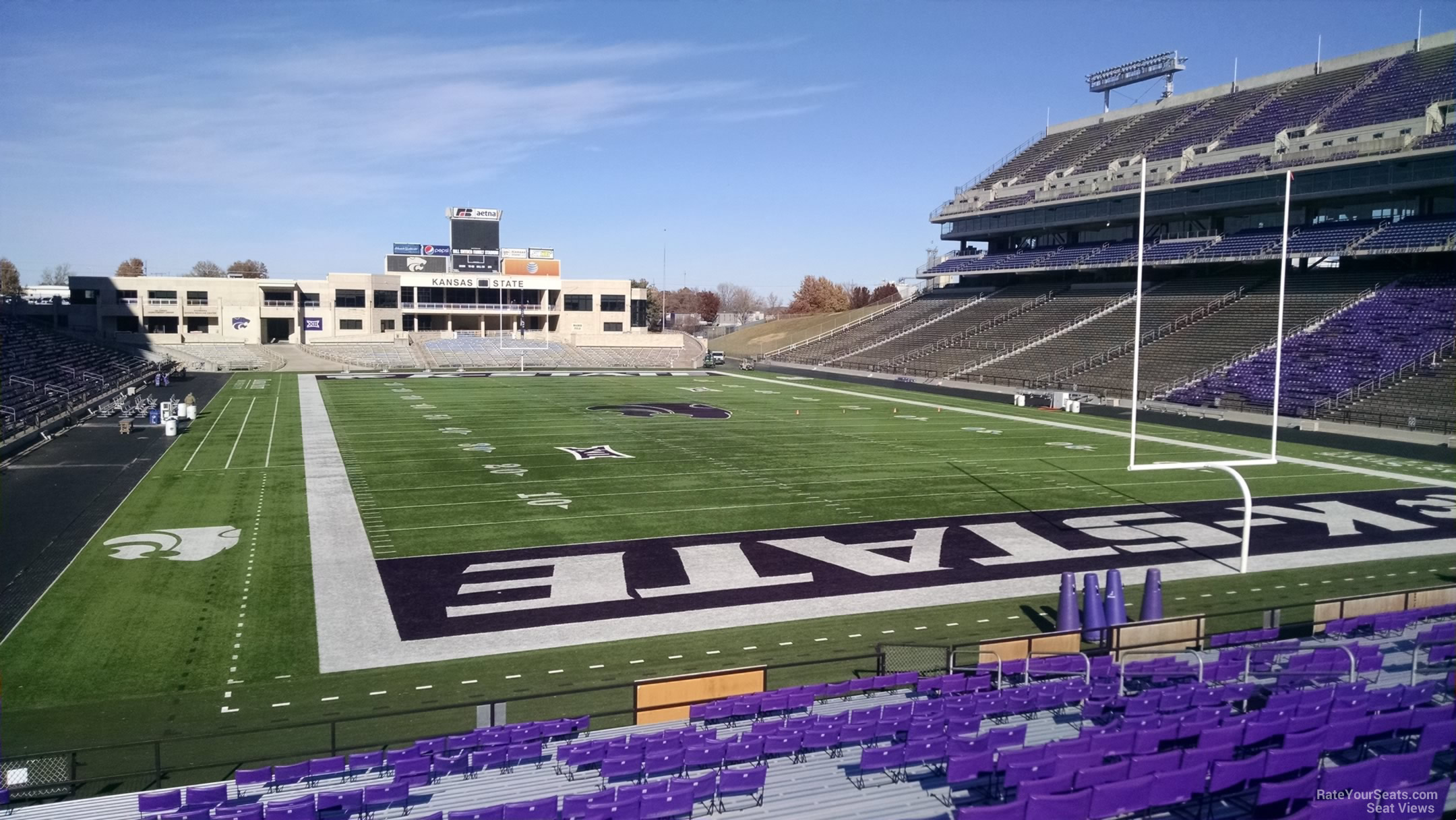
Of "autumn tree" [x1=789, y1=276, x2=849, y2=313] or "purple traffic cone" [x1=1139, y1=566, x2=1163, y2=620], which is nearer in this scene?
"purple traffic cone" [x1=1139, y1=566, x2=1163, y2=620]

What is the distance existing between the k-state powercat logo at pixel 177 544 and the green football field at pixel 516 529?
0.11 meters

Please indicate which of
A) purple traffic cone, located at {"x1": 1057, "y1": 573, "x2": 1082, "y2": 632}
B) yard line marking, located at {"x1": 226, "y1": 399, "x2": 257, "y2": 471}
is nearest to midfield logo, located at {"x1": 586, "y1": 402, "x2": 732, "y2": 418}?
yard line marking, located at {"x1": 226, "y1": 399, "x2": 257, "y2": 471}

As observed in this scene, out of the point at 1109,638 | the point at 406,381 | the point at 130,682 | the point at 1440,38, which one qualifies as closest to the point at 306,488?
the point at 130,682

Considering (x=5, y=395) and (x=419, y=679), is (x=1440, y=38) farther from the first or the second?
(x=5, y=395)

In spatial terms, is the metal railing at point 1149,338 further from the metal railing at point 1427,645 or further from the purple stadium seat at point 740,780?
the purple stadium seat at point 740,780

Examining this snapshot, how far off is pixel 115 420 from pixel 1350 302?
188 feet

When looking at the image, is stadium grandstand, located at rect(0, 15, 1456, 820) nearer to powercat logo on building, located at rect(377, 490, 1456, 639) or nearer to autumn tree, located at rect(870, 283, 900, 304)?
powercat logo on building, located at rect(377, 490, 1456, 639)

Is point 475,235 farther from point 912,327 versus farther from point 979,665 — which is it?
point 979,665

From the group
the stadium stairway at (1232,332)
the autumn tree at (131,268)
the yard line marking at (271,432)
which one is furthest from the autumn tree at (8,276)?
the stadium stairway at (1232,332)

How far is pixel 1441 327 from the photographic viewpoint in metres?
40.5

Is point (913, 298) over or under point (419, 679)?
over

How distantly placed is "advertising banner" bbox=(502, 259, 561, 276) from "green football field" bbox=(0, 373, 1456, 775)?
145ft

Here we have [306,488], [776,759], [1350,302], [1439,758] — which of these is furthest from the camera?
[1350,302]

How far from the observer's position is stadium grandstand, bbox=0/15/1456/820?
8.42 metres
